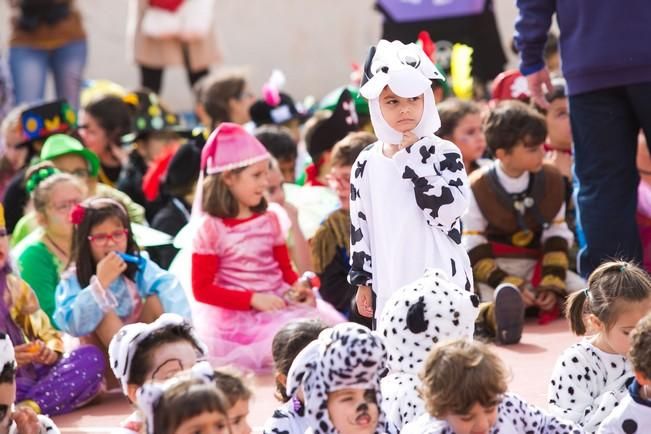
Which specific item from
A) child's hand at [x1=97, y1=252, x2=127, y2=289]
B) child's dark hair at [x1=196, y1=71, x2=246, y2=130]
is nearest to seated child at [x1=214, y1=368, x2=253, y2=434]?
→ child's hand at [x1=97, y1=252, x2=127, y2=289]

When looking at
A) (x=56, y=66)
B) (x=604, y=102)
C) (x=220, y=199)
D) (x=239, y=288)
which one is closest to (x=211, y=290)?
(x=239, y=288)

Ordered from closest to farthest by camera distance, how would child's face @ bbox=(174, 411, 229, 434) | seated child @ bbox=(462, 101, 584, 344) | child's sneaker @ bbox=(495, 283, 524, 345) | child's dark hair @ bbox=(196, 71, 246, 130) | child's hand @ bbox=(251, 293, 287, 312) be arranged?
child's face @ bbox=(174, 411, 229, 434) < child's sneaker @ bbox=(495, 283, 524, 345) < child's hand @ bbox=(251, 293, 287, 312) < seated child @ bbox=(462, 101, 584, 344) < child's dark hair @ bbox=(196, 71, 246, 130)

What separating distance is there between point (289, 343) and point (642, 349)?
4.52 ft

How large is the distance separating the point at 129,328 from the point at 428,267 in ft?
3.90

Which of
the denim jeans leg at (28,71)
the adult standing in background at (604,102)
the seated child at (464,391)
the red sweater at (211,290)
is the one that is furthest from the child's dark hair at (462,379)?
the denim jeans leg at (28,71)

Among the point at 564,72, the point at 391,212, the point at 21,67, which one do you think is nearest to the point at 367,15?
the point at 21,67

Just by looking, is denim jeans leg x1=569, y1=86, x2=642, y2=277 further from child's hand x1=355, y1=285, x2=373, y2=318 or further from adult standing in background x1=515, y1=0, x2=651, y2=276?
child's hand x1=355, y1=285, x2=373, y2=318

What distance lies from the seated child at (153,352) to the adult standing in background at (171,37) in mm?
7315

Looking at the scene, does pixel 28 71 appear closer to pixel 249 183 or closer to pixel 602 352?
pixel 249 183

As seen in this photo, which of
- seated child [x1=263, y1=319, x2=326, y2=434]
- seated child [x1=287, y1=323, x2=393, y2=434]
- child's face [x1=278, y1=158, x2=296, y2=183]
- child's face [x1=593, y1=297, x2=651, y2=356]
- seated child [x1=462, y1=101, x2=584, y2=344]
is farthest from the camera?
child's face [x1=278, y1=158, x2=296, y2=183]

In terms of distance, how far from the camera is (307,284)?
23.3 feet

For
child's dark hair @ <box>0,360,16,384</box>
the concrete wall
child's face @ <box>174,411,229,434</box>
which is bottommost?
the concrete wall

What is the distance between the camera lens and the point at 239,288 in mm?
7164

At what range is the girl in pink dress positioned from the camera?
709cm
